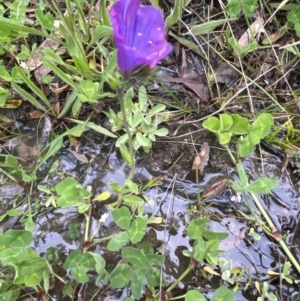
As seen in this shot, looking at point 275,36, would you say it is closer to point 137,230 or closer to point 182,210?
point 182,210

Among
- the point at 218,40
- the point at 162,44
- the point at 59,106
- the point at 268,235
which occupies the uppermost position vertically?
the point at 162,44

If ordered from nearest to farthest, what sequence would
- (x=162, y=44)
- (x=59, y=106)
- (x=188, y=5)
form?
(x=162, y=44), (x=59, y=106), (x=188, y=5)

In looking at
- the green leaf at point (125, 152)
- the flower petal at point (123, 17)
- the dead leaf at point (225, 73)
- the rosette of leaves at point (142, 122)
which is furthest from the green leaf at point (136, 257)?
the dead leaf at point (225, 73)

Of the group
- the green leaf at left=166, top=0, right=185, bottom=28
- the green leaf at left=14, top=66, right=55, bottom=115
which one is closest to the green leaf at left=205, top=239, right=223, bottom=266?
the green leaf at left=14, top=66, right=55, bottom=115

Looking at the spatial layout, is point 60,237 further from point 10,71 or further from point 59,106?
point 10,71

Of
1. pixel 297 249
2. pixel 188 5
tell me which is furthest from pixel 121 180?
pixel 188 5

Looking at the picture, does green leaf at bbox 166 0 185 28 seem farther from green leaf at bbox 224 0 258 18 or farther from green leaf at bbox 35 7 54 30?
green leaf at bbox 35 7 54 30

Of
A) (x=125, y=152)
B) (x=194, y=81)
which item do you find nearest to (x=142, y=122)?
(x=125, y=152)
